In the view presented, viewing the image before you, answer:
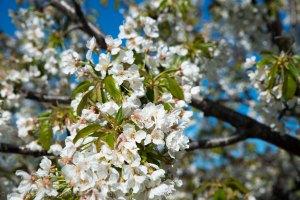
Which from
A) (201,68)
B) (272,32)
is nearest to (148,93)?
(201,68)

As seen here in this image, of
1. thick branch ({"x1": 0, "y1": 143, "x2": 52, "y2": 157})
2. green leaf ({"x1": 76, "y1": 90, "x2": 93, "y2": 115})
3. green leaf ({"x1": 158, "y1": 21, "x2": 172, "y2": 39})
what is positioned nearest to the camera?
green leaf ({"x1": 76, "y1": 90, "x2": 93, "y2": 115})

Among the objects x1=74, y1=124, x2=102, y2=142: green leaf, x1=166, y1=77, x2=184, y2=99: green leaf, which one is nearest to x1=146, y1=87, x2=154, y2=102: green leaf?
x1=166, y1=77, x2=184, y2=99: green leaf

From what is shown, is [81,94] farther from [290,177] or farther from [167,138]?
[290,177]

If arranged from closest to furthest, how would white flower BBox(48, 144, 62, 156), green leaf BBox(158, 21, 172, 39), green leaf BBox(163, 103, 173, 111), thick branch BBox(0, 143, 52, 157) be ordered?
green leaf BBox(163, 103, 173, 111) → white flower BBox(48, 144, 62, 156) → thick branch BBox(0, 143, 52, 157) → green leaf BBox(158, 21, 172, 39)

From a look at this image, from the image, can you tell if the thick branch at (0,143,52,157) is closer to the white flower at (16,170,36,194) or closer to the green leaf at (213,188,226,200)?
the white flower at (16,170,36,194)

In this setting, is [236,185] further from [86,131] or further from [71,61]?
[86,131]

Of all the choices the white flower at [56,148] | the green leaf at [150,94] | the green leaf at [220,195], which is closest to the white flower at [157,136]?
the green leaf at [150,94]

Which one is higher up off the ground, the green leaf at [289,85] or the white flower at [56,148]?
the green leaf at [289,85]

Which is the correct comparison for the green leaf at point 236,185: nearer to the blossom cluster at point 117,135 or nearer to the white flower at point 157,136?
the blossom cluster at point 117,135
